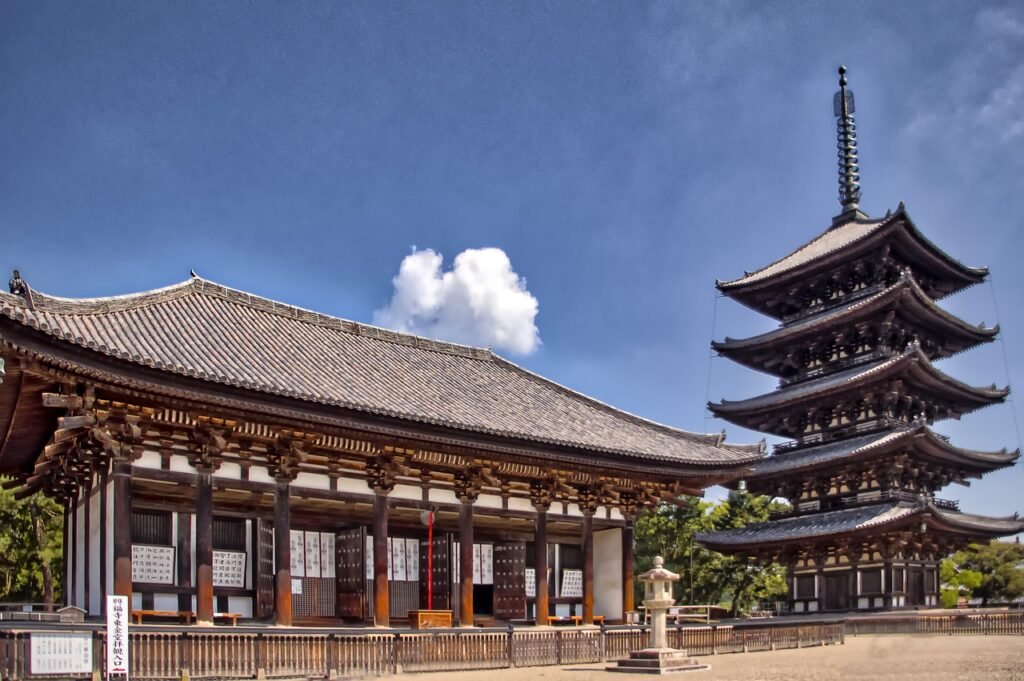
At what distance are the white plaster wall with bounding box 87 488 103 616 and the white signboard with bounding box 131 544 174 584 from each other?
0.75 meters

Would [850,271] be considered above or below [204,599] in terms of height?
above

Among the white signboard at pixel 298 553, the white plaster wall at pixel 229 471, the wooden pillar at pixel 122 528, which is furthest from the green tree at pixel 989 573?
the wooden pillar at pixel 122 528

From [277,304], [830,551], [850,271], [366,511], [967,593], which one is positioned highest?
[850,271]

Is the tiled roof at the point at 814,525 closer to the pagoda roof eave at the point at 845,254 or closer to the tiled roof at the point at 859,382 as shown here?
the tiled roof at the point at 859,382

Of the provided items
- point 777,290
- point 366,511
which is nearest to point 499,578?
point 366,511

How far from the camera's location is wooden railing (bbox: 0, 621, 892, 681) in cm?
1795

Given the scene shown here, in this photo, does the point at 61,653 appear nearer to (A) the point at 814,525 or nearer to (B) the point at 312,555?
(B) the point at 312,555

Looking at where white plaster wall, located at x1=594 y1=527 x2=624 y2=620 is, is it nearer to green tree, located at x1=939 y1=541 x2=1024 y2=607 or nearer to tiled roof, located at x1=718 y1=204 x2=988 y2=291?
tiled roof, located at x1=718 y1=204 x2=988 y2=291

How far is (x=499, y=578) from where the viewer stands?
29.4m

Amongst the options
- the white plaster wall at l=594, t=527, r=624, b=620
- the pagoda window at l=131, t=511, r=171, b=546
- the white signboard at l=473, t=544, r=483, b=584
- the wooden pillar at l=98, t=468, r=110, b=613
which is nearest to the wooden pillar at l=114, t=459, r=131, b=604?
the wooden pillar at l=98, t=468, r=110, b=613

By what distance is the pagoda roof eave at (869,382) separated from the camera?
40.7 metres

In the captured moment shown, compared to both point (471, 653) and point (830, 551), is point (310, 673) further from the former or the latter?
point (830, 551)

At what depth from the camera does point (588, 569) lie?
29.4m

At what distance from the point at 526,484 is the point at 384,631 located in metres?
7.77
